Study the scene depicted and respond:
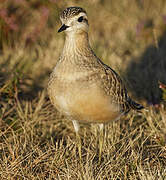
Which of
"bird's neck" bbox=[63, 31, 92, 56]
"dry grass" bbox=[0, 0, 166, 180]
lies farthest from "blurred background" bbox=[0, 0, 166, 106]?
"bird's neck" bbox=[63, 31, 92, 56]

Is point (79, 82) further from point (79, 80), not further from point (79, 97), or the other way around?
point (79, 97)

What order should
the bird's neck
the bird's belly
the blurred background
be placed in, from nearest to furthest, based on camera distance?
the bird's belly
the bird's neck
the blurred background

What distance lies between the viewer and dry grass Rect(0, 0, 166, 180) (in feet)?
13.7

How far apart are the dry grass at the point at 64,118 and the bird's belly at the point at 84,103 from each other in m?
0.45

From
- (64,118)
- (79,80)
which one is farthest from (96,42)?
(79,80)

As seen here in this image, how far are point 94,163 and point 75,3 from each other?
412 cm

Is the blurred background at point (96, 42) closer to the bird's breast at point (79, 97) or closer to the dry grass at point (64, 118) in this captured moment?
the dry grass at point (64, 118)

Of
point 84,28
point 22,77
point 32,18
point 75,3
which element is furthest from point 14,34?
point 84,28

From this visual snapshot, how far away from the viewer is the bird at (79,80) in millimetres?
4133

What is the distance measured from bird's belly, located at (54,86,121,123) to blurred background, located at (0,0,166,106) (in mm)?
1593

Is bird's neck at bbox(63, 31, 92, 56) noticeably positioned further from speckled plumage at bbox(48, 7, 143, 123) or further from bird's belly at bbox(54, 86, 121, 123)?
bird's belly at bbox(54, 86, 121, 123)

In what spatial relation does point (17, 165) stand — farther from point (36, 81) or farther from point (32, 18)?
point (32, 18)

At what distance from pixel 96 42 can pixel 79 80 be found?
3.78 metres

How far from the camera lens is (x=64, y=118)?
5.77 metres
